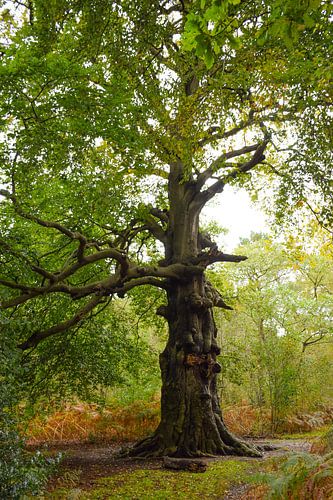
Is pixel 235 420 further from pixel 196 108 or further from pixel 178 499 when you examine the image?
pixel 196 108

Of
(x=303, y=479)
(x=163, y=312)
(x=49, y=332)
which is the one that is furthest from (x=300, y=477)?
(x=163, y=312)

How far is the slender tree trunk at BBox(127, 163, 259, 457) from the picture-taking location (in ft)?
27.1

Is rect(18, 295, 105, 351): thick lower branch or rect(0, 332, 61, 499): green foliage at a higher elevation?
rect(18, 295, 105, 351): thick lower branch

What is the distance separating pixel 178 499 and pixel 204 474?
4.27ft

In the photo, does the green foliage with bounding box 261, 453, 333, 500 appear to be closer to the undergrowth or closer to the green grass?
the undergrowth

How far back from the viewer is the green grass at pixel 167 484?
5520 mm

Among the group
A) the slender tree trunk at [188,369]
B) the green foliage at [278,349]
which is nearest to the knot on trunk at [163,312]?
the slender tree trunk at [188,369]

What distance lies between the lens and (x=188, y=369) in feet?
28.8

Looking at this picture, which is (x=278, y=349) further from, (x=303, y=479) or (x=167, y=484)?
(x=303, y=479)

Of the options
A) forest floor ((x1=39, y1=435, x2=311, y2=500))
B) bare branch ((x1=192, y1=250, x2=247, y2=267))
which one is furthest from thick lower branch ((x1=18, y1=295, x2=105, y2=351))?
bare branch ((x1=192, y1=250, x2=247, y2=267))

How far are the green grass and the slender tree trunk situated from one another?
1.18 meters

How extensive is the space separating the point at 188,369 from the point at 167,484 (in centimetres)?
286

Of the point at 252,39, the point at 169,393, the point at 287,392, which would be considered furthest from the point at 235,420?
the point at 252,39

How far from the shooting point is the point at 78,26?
6.13 m
